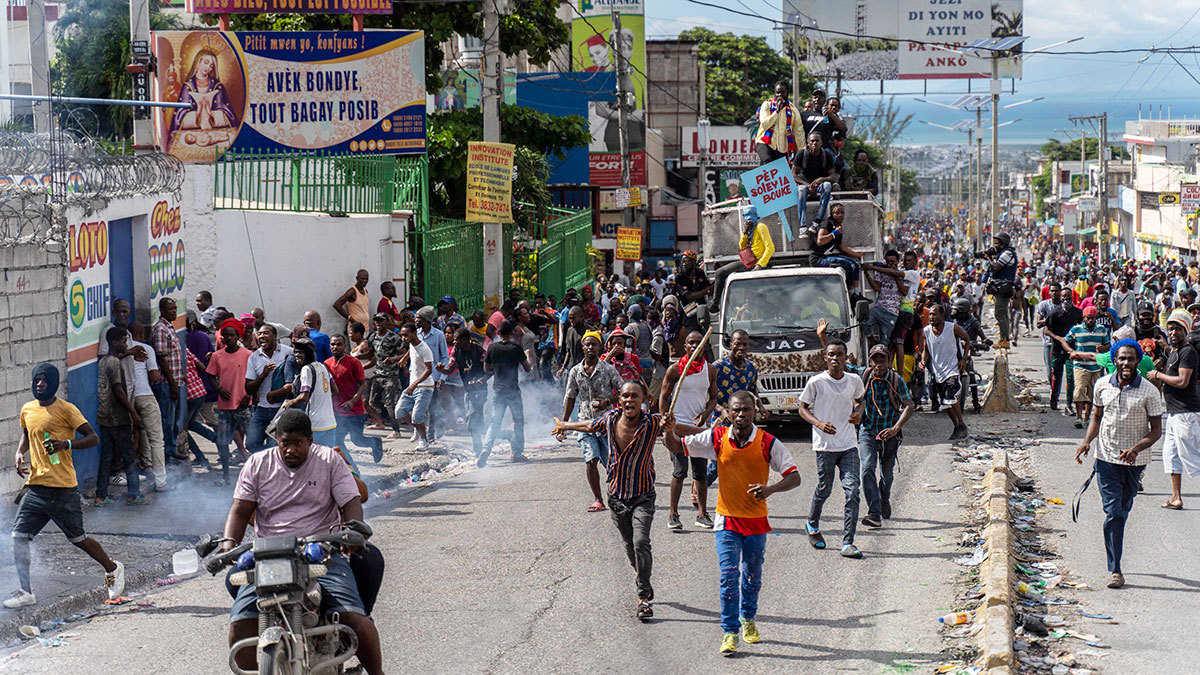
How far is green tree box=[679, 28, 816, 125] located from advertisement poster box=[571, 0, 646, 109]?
21.7 meters

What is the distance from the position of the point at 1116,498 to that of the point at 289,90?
17125 millimetres

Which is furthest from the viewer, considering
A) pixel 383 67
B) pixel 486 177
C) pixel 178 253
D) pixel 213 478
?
pixel 383 67

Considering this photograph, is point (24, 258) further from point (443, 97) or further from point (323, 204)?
point (443, 97)

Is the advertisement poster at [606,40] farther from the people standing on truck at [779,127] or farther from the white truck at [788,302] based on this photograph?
the white truck at [788,302]

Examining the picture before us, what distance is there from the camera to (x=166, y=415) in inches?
551

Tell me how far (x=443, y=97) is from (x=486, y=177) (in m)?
16.6

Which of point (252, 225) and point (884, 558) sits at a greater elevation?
point (252, 225)

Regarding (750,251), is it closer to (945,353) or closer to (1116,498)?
(945,353)

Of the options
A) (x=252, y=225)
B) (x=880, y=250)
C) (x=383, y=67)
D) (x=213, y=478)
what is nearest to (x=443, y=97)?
(x=383, y=67)

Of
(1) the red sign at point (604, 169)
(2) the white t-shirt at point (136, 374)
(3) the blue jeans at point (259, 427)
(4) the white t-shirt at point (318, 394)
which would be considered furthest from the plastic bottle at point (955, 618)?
(1) the red sign at point (604, 169)

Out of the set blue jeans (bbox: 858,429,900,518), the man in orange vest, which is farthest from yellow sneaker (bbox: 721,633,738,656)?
blue jeans (bbox: 858,429,900,518)

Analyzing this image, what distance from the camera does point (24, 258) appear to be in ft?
40.0

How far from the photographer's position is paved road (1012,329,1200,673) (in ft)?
26.1

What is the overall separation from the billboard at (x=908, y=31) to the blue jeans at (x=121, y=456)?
46.4 metres
